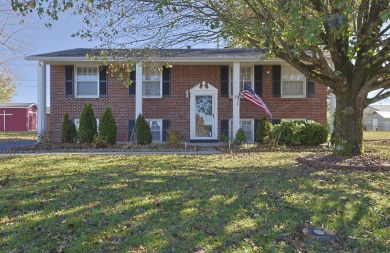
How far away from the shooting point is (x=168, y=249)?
3326 millimetres

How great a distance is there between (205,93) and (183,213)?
10.9 metres

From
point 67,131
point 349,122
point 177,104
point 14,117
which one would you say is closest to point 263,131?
point 177,104

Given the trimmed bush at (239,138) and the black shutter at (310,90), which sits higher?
the black shutter at (310,90)

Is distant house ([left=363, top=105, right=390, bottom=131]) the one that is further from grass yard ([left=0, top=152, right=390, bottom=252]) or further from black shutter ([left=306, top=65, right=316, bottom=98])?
grass yard ([left=0, top=152, right=390, bottom=252])

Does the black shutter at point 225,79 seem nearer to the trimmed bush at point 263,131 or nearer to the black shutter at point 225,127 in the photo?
the black shutter at point 225,127

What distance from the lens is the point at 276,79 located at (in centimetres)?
1523

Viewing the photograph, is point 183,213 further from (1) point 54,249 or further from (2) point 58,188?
(2) point 58,188

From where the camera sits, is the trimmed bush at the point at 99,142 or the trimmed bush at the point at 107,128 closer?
the trimmed bush at the point at 99,142

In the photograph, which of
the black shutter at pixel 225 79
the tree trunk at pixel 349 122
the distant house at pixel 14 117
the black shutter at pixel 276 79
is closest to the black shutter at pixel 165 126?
the black shutter at pixel 225 79

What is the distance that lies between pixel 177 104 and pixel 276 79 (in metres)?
4.59

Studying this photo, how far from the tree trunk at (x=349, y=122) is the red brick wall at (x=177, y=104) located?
23.0 feet

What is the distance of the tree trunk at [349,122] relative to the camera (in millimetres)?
7992

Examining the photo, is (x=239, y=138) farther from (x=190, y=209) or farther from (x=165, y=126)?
(x=190, y=209)

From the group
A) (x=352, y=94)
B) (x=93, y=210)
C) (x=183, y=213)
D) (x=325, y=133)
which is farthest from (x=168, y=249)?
(x=325, y=133)
